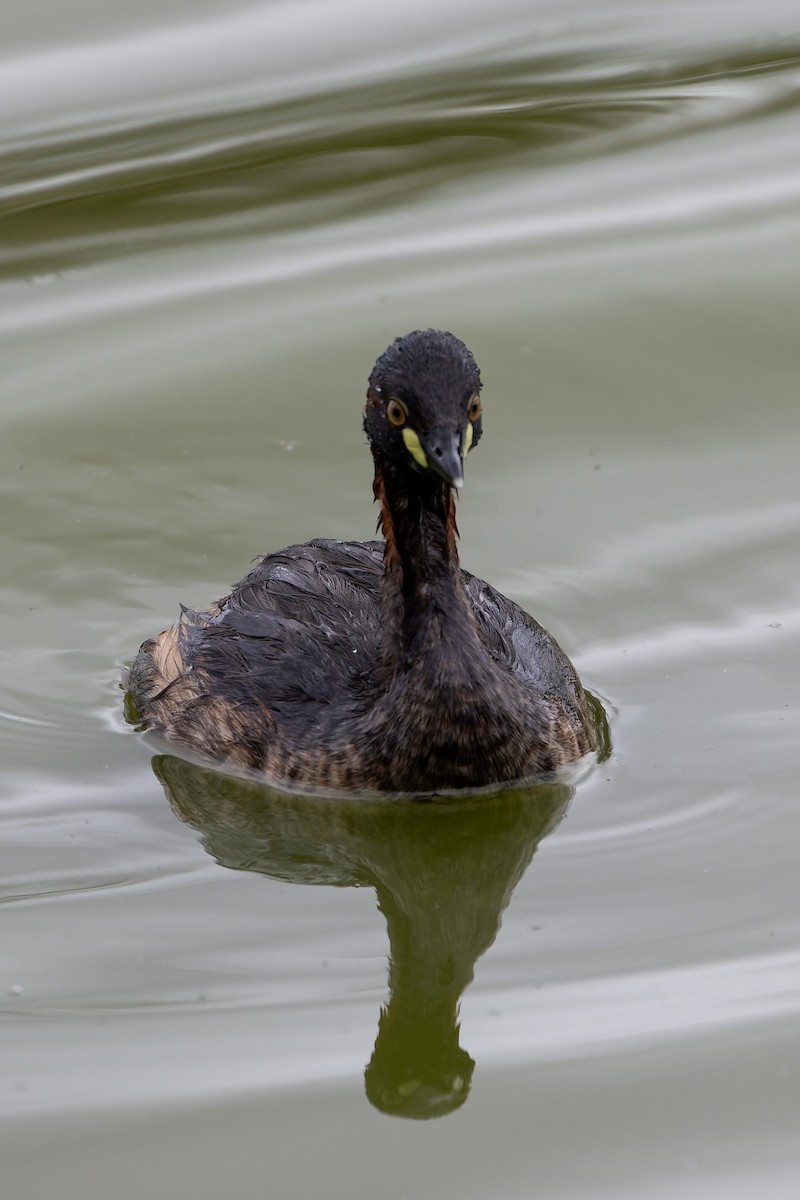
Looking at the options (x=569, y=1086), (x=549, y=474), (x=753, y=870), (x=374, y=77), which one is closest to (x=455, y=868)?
(x=753, y=870)

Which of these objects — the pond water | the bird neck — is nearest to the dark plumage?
the bird neck

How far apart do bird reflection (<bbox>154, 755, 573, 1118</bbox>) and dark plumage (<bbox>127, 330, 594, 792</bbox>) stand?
10cm

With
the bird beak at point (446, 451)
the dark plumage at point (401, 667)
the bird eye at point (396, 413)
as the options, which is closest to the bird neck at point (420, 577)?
the dark plumage at point (401, 667)

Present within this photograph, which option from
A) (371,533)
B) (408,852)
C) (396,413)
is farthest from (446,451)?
(371,533)

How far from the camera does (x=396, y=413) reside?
259 inches

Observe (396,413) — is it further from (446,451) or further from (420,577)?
(420,577)

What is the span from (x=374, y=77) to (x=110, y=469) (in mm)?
3902

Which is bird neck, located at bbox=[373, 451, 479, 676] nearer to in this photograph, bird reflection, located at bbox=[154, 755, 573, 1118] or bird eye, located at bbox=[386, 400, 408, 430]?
bird eye, located at bbox=[386, 400, 408, 430]

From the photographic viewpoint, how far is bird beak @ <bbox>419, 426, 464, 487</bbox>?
6.31 meters

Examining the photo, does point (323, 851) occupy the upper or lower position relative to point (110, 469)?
lower

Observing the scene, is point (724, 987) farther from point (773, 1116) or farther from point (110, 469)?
point (110, 469)

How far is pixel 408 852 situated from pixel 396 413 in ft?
5.00

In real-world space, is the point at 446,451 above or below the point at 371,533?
below

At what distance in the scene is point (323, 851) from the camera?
675 cm
